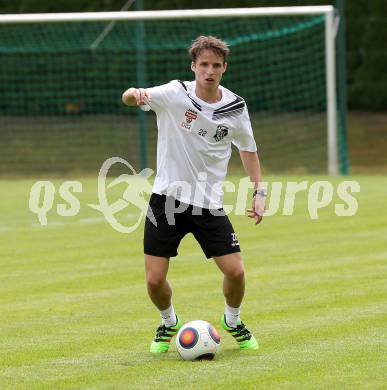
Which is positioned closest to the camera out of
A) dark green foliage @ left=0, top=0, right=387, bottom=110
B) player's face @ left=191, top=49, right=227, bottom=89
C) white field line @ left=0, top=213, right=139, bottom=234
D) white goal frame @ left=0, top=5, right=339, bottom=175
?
player's face @ left=191, top=49, right=227, bottom=89

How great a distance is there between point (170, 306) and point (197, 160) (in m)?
1.05

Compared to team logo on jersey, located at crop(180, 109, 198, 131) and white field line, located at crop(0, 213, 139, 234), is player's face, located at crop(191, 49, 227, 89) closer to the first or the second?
team logo on jersey, located at crop(180, 109, 198, 131)

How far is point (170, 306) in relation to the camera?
816 centimetres

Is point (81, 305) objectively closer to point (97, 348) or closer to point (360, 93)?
point (97, 348)

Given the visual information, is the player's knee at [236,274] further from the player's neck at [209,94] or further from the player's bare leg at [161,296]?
the player's neck at [209,94]

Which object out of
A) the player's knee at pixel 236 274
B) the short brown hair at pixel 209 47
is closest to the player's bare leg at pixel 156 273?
the player's knee at pixel 236 274

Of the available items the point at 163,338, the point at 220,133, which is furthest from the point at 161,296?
the point at 220,133

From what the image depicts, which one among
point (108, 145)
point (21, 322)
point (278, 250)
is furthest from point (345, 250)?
point (108, 145)

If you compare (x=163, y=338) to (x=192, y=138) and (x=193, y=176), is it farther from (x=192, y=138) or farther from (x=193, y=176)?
(x=192, y=138)

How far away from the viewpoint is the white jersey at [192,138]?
25.9ft

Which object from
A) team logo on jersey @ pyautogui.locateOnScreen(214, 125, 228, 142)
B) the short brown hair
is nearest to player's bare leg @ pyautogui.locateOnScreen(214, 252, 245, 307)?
team logo on jersey @ pyautogui.locateOnScreen(214, 125, 228, 142)

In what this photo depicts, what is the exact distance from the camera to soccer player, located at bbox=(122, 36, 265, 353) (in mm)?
7891

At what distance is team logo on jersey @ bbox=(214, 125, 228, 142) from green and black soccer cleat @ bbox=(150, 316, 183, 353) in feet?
4.39

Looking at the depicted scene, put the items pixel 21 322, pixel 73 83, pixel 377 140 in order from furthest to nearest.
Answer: pixel 377 140
pixel 73 83
pixel 21 322
